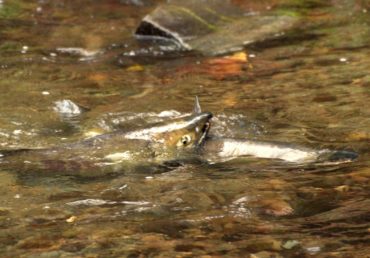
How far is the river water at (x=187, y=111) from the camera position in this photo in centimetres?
362

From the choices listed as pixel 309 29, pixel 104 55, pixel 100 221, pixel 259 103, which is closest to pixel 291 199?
pixel 100 221

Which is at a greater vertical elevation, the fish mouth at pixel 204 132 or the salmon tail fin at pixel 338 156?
the fish mouth at pixel 204 132

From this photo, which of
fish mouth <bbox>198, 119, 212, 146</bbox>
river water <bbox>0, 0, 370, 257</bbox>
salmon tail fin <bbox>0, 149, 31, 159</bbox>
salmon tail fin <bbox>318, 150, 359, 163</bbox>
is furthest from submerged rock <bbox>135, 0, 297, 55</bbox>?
salmon tail fin <bbox>318, 150, 359, 163</bbox>

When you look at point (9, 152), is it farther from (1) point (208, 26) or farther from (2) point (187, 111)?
(1) point (208, 26)

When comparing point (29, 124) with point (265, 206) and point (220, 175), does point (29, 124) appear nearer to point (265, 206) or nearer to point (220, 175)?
point (220, 175)

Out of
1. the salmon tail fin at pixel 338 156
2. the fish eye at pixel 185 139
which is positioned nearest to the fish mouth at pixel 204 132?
the fish eye at pixel 185 139

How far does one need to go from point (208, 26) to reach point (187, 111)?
378cm

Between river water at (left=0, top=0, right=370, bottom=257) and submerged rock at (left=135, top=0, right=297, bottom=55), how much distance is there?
0.23 metres

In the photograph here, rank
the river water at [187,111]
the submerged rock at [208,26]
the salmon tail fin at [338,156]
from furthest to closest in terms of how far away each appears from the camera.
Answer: the submerged rock at [208,26], the salmon tail fin at [338,156], the river water at [187,111]

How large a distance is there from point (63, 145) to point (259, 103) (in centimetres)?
218

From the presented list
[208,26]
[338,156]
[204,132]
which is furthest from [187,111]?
[208,26]

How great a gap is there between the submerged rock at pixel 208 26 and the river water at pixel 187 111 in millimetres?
231

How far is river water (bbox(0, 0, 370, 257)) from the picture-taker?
11.9ft

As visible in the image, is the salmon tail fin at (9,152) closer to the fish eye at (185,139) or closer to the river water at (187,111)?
the river water at (187,111)
